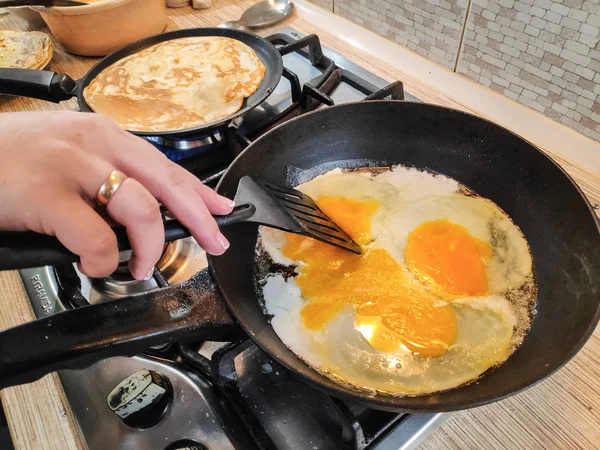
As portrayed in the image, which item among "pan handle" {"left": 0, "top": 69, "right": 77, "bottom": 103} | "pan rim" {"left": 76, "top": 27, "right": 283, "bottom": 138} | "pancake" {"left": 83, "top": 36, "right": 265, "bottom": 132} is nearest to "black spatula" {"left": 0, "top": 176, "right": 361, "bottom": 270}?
"pan rim" {"left": 76, "top": 27, "right": 283, "bottom": 138}

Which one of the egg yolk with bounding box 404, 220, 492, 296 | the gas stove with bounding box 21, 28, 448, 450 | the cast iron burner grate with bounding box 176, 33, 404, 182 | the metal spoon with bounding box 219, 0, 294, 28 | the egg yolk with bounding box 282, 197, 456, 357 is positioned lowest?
the gas stove with bounding box 21, 28, 448, 450

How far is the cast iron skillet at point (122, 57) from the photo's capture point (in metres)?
1.10

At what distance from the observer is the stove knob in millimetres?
688

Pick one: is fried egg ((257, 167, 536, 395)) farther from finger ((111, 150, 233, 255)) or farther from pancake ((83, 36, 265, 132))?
pancake ((83, 36, 265, 132))

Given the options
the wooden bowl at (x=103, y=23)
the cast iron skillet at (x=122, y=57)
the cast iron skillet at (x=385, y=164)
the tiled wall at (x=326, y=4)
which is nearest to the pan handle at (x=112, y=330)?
the cast iron skillet at (x=385, y=164)

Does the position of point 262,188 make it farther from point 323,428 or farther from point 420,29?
point 420,29

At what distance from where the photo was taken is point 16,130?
0.58 m

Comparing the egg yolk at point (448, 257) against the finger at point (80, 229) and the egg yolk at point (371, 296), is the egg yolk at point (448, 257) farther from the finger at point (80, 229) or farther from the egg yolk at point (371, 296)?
the finger at point (80, 229)

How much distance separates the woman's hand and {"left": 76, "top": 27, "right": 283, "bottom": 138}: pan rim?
17.3 inches

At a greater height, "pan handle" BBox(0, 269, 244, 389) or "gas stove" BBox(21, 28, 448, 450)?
"pan handle" BBox(0, 269, 244, 389)

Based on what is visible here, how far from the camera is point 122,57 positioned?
144 cm

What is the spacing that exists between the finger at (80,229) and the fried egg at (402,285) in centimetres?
37

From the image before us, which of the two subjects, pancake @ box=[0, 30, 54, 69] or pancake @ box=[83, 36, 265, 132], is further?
pancake @ box=[0, 30, 54, 69]

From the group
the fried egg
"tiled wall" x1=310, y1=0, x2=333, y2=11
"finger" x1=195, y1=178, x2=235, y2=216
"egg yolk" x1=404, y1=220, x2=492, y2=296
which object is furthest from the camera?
"tiled wall" x1=310, y1=0, x2=333, y2=11
